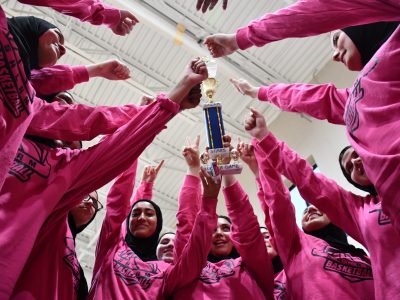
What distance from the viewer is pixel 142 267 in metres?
2.57

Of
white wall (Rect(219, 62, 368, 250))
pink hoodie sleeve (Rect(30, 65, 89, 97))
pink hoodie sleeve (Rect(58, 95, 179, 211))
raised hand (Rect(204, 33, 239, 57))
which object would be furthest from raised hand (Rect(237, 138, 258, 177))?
white wall (Rect(219, 62, 368, 250))

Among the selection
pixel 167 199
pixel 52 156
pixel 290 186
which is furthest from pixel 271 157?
pixel 167 199

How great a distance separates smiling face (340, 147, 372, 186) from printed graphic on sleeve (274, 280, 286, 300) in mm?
736

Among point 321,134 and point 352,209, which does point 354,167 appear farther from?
point 321,134

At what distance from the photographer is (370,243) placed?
6.78 ft

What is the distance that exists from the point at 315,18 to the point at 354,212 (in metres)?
1.00

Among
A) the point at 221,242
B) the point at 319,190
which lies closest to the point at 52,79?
the point at 221,242

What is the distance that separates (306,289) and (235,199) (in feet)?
2.01

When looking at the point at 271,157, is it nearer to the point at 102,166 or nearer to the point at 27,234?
the point at 102,166

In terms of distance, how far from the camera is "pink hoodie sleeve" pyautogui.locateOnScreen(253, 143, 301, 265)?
99.5 inches

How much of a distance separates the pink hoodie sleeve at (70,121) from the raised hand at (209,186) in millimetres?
513

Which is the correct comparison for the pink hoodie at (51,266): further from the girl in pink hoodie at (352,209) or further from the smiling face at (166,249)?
the girl in pink hoodie at (352,209)

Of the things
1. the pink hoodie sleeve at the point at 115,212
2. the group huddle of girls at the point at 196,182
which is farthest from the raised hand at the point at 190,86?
the pink hoodie sleeve at the point at 115,212

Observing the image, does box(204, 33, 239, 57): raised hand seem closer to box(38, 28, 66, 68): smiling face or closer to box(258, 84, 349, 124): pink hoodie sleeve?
box(258, 84, 349, 124): pink hoodie sleeve
